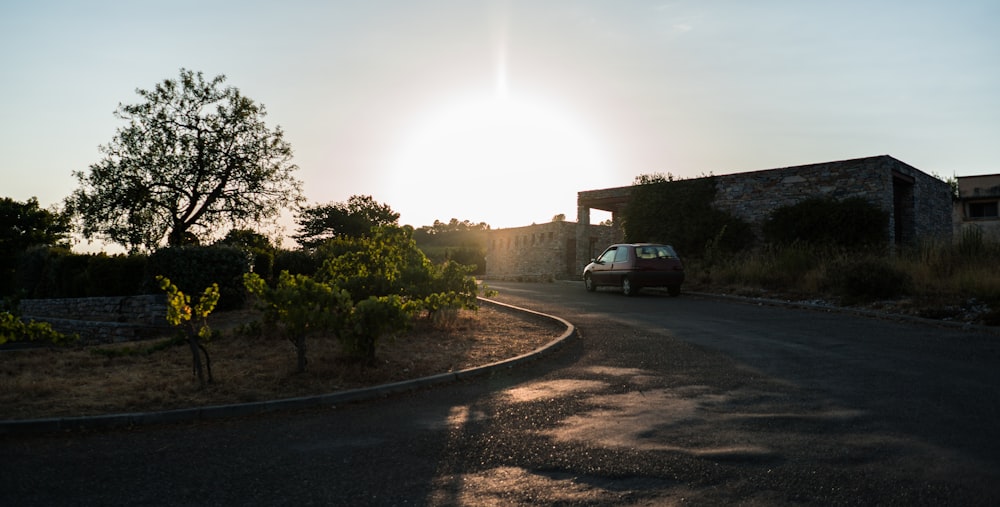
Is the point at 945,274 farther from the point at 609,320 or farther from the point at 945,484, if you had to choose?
the point at 945,484

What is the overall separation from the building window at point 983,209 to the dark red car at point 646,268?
3555 cm

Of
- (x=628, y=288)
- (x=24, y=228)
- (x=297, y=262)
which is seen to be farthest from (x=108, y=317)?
(x=24, y=228)

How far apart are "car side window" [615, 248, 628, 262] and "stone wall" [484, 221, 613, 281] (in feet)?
36.2

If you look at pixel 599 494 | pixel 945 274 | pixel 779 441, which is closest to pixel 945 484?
pixel 779 441

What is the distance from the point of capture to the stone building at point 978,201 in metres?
40.7

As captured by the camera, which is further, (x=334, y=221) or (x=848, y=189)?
(x=334, y=221)

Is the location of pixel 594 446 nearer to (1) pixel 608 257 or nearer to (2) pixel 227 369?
(2) pixel 227 369

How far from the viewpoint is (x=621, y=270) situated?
19328 millimetres

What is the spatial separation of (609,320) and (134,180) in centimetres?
2250

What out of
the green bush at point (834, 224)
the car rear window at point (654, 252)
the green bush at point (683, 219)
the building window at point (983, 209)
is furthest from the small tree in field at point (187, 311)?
the building window at point (983, 209)

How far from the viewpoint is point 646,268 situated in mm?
18625

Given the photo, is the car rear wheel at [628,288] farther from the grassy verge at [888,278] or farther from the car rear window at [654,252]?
the grassy verge at [888,278]

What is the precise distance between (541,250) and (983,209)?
31.6 m

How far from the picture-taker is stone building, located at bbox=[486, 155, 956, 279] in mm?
21969
